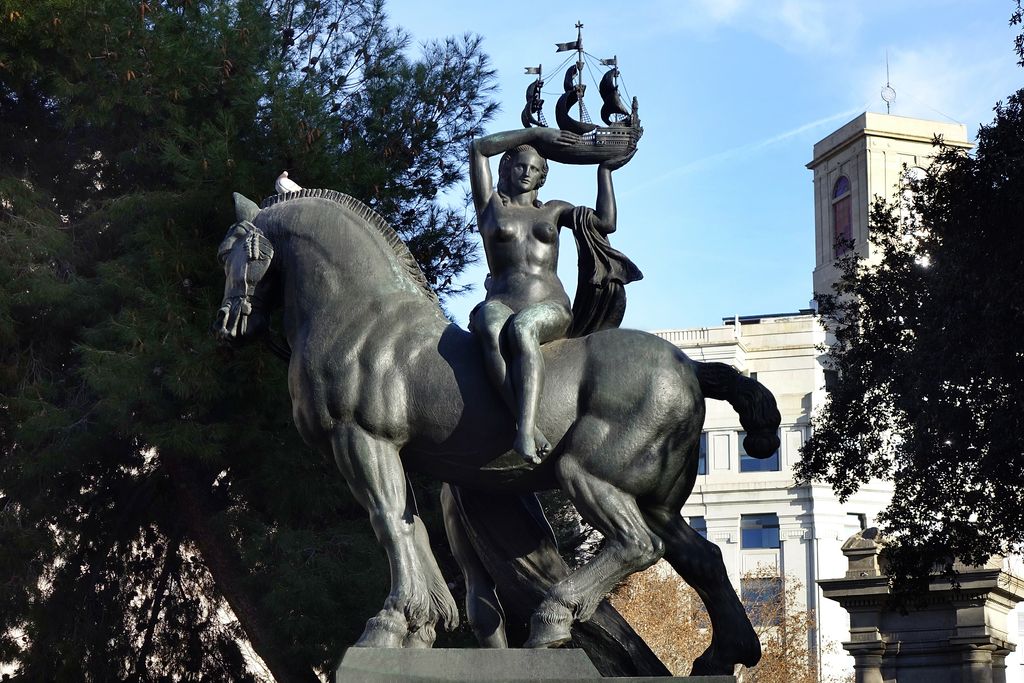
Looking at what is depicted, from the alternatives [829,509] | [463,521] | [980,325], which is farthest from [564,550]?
[829,509]

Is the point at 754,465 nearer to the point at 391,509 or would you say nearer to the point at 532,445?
the point at 391,509

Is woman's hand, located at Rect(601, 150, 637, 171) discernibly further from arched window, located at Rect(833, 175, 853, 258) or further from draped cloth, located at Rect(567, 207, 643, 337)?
arched window, located at Rect(833, 175, 853, 258)

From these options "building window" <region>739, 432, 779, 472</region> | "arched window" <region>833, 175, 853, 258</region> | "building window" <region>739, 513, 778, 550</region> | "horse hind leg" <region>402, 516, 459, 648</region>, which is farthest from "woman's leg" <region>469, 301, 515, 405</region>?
"arched window" <region>833, 175, 853, 258</region>

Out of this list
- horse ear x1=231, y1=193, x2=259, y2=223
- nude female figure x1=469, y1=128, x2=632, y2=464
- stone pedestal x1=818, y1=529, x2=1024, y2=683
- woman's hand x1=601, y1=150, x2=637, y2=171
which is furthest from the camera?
stone pedestal x1=818, y1=529, x2=1024, y2=683

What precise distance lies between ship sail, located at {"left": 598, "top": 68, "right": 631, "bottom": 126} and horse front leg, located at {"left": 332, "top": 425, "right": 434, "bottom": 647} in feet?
6.94

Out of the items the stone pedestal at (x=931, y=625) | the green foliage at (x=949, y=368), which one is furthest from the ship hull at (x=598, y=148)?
the stone pedestal at (x=931, y=625)

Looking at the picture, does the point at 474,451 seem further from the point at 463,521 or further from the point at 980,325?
the point at 980,325

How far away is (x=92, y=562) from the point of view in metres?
16.2

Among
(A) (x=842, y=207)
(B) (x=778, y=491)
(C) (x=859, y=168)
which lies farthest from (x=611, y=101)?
(A) (x=842, y=207)

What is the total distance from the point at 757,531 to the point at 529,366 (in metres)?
48.0

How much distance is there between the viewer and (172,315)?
14.2 meters

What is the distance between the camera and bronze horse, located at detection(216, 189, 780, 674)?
6516 mm

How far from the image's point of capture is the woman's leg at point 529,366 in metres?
6.35

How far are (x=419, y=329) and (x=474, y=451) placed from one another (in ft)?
2.14
